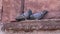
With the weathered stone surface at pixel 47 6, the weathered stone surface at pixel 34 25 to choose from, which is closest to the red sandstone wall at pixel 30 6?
the weathered stone surface at pixel 47 6

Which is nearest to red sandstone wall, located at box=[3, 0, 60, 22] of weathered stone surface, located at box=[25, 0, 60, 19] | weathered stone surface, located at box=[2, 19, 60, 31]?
weathered stone surface, located at box=[25, 0, 60, 19]

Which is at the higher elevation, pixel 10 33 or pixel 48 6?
pixel 48 6

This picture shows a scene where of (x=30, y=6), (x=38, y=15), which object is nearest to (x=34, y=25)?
(x=38, y=15)

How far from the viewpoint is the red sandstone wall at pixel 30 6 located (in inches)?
92.6

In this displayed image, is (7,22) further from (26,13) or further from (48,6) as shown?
(48,6)

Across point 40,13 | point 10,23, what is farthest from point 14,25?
point 40,13

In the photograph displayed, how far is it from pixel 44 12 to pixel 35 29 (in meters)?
0.16

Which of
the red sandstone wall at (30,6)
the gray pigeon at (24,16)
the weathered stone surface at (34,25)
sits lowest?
the weathered stone surface at (34,25)

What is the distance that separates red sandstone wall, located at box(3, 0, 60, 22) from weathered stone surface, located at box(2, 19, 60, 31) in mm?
101

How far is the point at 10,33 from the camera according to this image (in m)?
2.29

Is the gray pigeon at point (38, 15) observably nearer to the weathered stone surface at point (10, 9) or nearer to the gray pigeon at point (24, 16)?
the gray pigeon at point (24, 16)

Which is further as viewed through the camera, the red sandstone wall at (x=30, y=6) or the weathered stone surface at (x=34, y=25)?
the red sandstone wall at (x=30, y=6)

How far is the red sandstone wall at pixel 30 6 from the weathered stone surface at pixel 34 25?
0.10m

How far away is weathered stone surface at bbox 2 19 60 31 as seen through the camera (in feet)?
7.29
